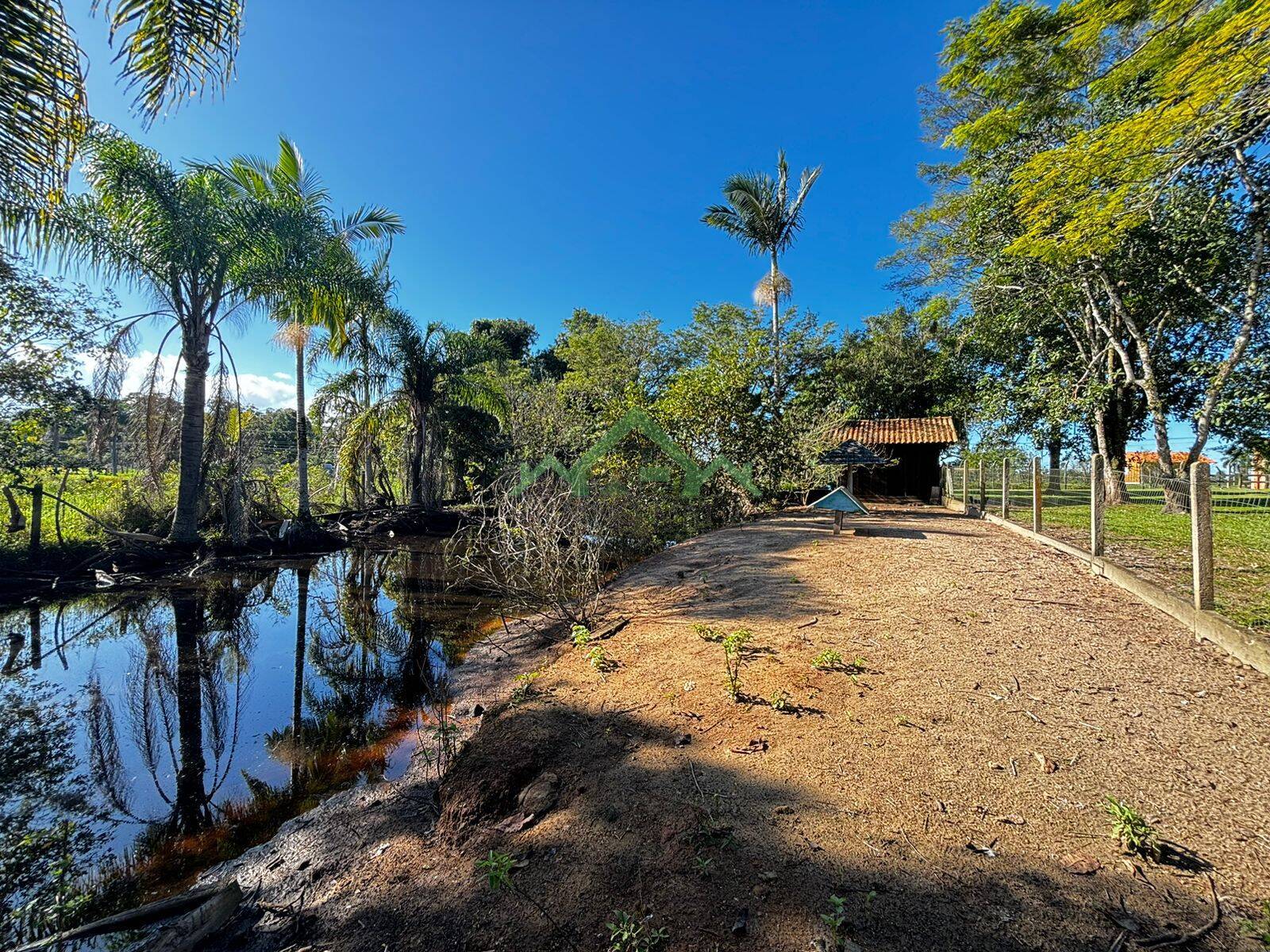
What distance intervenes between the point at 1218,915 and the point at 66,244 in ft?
49.4

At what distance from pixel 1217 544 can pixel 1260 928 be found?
26.6ft

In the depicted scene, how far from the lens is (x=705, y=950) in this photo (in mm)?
1828

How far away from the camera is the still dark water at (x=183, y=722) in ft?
10.3

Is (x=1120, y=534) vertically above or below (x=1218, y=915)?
above

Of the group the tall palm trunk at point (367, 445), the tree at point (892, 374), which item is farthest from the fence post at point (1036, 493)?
the tall palm trunk at point (367, 445)

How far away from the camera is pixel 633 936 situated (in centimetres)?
190

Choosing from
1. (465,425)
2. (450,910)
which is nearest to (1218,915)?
(450,910)

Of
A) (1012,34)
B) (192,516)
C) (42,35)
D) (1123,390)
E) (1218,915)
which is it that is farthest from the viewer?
(1123,390)

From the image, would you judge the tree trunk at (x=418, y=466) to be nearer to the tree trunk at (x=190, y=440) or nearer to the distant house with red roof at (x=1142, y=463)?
the tree trunk at (x=190, y=440)

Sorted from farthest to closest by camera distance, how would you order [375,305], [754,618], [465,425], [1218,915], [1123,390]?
[465,425]
[1123,390]
[375,305]
[754,618]
[1218,915]

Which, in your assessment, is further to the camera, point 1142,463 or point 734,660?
point 1142,463

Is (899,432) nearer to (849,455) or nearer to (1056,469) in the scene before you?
(1056,469)

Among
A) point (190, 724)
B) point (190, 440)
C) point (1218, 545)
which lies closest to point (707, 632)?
point (190, 724)

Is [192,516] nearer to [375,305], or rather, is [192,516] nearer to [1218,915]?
[375,305]
